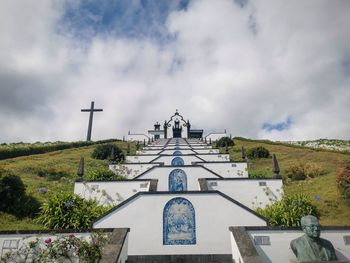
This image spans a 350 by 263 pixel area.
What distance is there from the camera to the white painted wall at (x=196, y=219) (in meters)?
10.5

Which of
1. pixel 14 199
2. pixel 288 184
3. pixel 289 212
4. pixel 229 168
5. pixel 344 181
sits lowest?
pixel 289 212

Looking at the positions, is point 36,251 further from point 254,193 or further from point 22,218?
point 254,193

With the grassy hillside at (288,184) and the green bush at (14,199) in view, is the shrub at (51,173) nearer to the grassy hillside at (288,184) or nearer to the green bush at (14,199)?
the grassy hillside at (288,184)

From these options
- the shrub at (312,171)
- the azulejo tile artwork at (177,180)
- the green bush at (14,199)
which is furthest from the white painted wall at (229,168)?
the green bush at (14,199)

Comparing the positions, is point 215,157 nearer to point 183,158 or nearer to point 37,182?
point 183,158

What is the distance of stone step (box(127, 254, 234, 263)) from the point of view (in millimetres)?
9883

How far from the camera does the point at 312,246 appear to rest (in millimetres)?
6395

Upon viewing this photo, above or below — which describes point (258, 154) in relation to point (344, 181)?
above

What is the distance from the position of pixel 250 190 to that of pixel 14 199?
1226 cm

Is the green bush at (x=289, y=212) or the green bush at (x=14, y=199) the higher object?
the green bush at (x=14, y=199)

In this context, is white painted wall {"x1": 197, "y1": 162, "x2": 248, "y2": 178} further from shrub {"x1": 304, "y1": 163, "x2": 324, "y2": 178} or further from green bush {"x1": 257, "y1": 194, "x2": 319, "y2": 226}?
shrub {"x1": 304, "y1": 163, "x2": 324, "y2": 178}

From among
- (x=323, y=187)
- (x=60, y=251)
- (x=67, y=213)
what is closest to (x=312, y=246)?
(x=60, y=251)

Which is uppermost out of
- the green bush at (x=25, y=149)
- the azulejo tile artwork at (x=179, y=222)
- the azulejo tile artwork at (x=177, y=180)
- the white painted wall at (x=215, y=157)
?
the green bush at (x=25, y=149)

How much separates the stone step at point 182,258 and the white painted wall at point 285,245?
2.39 meters
